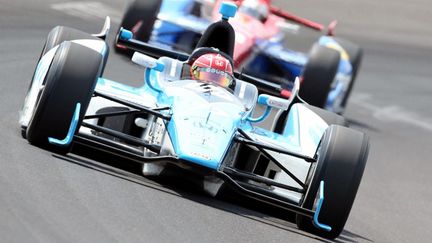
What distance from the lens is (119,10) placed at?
76.7ft

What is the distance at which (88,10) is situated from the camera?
72.4 ft

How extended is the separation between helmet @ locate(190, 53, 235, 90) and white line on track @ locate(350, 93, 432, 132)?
335 inches

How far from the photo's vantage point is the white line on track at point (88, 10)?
21.3 metres

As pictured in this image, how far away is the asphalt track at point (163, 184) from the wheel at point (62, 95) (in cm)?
17

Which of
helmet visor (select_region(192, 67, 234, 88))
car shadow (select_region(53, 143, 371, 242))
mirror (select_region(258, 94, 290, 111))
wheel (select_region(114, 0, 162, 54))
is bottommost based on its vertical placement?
car shadow (select_region(53, 143, 371, 242))

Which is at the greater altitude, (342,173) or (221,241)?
(342,173)

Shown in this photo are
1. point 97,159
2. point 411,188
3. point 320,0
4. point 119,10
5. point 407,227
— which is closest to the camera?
point 97,159

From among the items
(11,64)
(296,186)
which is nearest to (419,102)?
(11,64)

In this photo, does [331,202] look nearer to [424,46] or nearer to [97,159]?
[97,159]

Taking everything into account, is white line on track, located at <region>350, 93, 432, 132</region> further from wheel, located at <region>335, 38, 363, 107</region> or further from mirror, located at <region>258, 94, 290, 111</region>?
mirror, located at <region>258, 94, 290, 111</region>

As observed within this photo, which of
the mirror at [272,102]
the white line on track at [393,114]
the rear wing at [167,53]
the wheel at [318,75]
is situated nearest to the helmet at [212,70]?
the mirror at [272,102]

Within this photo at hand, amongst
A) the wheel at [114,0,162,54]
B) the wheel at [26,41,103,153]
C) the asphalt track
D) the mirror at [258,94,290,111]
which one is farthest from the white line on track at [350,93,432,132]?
the wheel at [26,41,103,153]

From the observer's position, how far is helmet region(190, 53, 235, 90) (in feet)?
35.4

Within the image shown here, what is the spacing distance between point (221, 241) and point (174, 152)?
1.20 m
